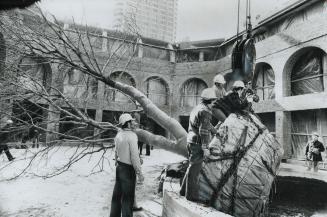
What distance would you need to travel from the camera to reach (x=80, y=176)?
→ 27.3 feet

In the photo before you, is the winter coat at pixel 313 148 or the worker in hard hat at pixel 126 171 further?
the winter coat at pixel 313 148

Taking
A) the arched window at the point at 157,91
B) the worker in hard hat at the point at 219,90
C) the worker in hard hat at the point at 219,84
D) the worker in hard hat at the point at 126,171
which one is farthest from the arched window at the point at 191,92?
the worker in hard hat at the point at 126,171

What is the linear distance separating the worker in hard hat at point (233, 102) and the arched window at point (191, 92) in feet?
56.1

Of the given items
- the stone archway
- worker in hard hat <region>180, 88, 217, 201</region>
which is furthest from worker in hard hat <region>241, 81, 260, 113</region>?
the stone archway

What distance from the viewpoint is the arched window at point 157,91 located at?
76.6 feet

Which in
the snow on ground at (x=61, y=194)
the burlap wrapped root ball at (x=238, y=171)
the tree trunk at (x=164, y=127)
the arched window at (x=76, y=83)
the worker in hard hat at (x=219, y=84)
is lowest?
the snow on ground at (x=61, y=194)

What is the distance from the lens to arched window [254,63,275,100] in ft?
54.4

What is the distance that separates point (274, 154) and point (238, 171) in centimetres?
120

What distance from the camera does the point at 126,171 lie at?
432cm

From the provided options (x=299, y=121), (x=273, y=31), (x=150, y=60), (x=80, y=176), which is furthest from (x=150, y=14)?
(x=80, y=176)

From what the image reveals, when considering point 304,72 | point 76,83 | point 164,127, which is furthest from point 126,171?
point 304,72

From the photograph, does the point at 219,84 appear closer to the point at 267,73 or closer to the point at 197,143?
the point at 197,143

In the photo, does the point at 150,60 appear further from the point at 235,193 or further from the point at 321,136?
the point at 235,193

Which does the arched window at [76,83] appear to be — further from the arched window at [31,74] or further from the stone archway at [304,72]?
the stone archway at [304,72]
